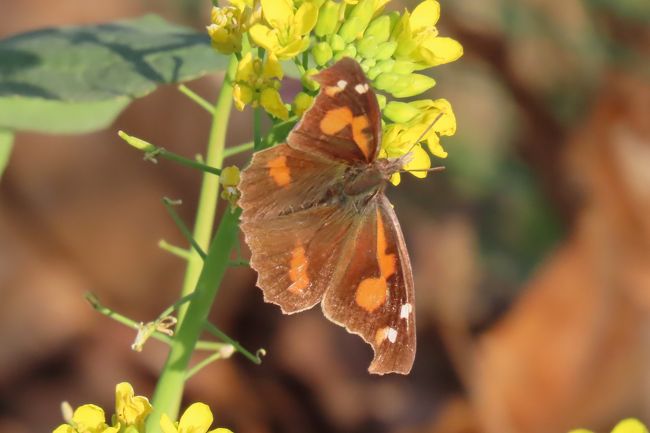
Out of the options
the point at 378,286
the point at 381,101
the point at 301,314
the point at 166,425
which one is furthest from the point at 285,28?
the point at 301,314

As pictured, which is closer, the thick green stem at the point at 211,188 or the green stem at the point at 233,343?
the green stem at the point at 233,343

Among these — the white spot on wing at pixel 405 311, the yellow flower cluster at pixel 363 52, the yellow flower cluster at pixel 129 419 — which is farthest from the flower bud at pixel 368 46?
the yellow flower cluster at pixel 129 419

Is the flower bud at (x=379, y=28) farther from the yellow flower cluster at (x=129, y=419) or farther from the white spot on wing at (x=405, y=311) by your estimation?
the yellow flower cluster at (x=129, y=419)

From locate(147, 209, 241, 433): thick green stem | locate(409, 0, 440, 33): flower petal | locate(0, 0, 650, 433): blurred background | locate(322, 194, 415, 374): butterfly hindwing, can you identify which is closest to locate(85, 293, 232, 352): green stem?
locate(147, 209, 241, 433): thick green stem

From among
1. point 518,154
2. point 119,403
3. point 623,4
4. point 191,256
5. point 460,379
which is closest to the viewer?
point 119,403

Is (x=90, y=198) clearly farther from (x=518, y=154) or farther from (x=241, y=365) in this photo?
(x=518, y=154)

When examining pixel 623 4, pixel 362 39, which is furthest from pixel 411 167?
pixel 623 4

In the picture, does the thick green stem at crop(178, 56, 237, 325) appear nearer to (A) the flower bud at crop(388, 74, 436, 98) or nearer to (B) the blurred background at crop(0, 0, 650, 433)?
(A) the flower bud at crop(388, 74, 436, 98)

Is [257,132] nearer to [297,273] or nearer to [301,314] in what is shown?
[297,273]
